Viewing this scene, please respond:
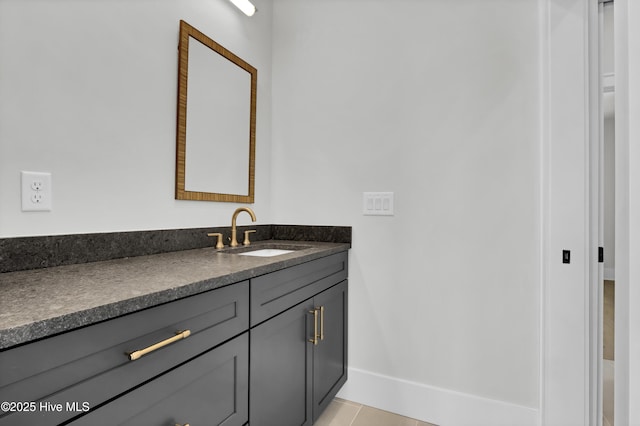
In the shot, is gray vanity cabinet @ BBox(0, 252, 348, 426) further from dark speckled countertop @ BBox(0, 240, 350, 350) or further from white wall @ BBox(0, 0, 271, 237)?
white wall @ BBox(0, 0, 271, 237)

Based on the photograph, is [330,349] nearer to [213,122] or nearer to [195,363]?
[195,363]

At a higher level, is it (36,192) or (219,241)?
(36,192)

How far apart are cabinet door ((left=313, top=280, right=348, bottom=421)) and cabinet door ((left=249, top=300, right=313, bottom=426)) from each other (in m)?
0.08

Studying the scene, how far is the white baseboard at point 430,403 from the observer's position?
163 cm

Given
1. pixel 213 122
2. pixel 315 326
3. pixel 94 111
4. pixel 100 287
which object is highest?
pixel 213 122

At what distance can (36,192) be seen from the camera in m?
1.05

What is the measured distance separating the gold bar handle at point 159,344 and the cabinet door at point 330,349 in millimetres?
785

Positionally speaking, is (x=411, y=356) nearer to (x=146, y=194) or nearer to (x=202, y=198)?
(x=202, y=198)

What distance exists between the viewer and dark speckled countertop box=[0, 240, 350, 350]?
591 millimetres

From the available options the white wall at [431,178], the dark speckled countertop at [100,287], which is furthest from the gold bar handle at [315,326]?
the white wall at [431,178]

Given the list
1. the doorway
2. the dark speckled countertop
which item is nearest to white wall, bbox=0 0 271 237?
the dark speckled countertop

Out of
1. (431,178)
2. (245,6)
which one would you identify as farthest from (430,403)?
(245,6)

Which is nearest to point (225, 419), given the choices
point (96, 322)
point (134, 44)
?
point (96, 322)

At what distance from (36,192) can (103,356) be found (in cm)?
67
